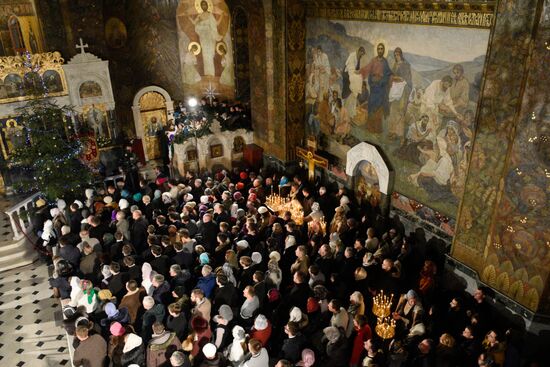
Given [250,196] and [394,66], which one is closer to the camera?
[394,66]

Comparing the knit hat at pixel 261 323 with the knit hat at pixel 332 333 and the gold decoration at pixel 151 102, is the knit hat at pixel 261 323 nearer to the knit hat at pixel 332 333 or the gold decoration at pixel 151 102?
the knit hat at pixel 332 333

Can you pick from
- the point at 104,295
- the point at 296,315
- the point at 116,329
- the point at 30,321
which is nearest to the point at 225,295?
the point at 296,315

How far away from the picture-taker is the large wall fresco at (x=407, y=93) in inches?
353

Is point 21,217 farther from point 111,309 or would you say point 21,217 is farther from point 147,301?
point 147,301

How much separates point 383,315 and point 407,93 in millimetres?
5180

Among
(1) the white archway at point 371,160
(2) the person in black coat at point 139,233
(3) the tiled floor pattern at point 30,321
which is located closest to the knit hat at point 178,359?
(3) the tiled floor pattern at point 30,321

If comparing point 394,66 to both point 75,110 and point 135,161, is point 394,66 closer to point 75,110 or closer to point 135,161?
point 135,161

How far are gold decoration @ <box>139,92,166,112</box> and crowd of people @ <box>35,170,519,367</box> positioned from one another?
19.8ft

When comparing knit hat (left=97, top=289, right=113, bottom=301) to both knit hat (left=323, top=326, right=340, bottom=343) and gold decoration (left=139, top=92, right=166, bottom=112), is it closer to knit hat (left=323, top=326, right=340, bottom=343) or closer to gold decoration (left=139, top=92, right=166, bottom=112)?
knit hat (left=323, top=326, right=340, bottom=343)

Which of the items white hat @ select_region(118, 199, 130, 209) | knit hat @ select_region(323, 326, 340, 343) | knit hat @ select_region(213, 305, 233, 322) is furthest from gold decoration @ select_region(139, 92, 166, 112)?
knit hat @ select_region(323, 326, 340, 343)

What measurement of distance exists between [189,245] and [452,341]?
4933 millimetres

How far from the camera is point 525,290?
298 inches

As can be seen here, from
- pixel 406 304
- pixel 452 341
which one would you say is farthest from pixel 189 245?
pixel 452 341

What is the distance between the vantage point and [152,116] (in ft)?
54.2
